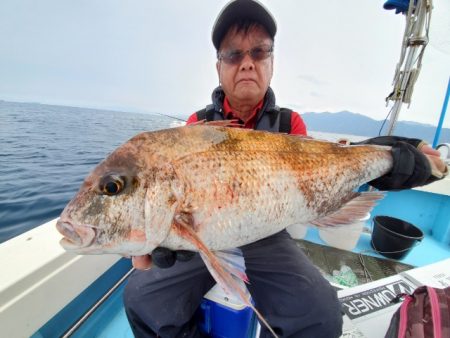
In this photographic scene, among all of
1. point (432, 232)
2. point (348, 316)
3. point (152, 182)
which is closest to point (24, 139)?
point (152, 182)

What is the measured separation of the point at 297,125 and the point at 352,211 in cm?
128

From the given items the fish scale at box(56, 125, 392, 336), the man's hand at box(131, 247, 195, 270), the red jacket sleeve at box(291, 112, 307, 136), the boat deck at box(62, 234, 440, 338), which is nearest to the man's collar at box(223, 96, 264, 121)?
the red jacket sleeve at box(291, 112, 307, 136)

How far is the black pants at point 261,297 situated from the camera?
5.05ft

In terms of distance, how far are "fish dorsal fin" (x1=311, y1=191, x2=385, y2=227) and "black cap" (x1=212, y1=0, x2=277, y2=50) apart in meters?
1.97

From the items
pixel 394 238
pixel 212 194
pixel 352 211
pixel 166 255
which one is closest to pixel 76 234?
pixel 166 255

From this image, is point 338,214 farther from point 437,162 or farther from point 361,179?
point 437,162

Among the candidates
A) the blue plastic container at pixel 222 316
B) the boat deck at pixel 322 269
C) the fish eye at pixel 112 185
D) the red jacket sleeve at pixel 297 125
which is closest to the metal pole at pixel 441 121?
the boat deck at pixel 322 269

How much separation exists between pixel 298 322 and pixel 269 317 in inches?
8.4

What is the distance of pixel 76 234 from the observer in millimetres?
1172

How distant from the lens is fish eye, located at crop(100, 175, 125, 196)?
1.22 metres

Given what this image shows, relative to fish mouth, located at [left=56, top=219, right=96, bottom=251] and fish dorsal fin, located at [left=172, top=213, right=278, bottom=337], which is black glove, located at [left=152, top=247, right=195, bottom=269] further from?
fish mouth, located at [left=56, top=219, right=96, bottom=251]

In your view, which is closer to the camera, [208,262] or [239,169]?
[208,262]

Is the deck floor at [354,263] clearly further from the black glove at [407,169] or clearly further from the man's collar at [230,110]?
the man's collar at [230,110]

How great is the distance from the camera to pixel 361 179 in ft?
5.69
